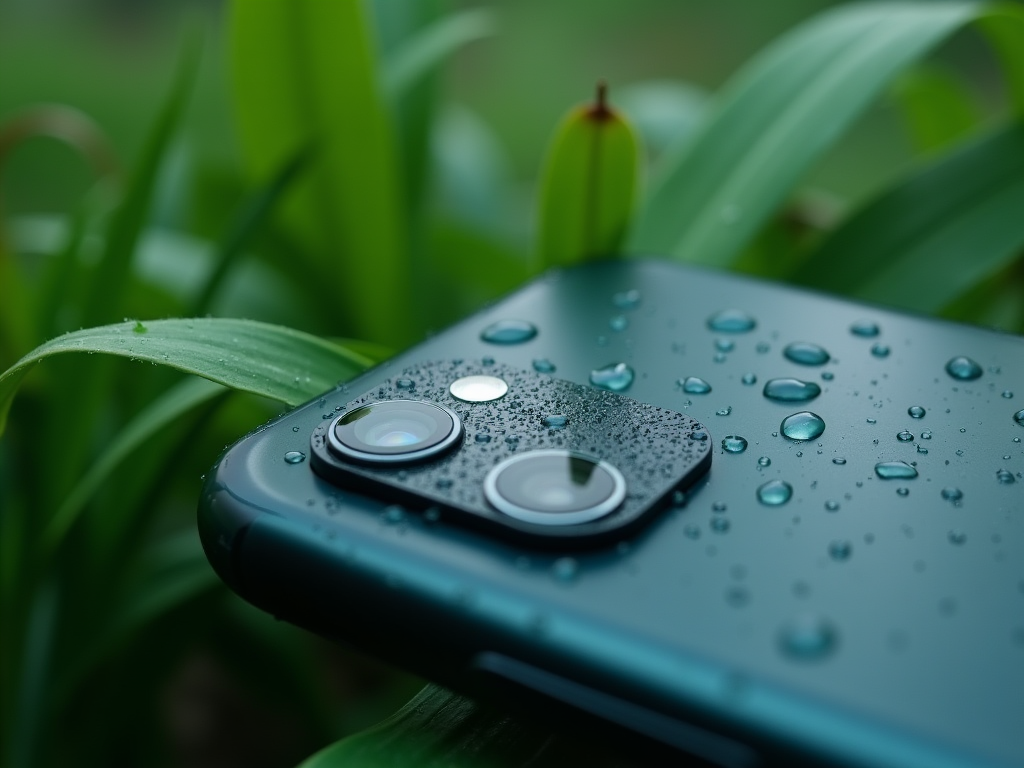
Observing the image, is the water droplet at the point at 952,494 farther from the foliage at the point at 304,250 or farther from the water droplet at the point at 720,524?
the foliage at the point at 304,250

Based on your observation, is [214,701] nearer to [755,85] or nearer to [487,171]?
[487,171]

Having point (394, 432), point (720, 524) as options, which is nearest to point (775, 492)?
point (720, 524)

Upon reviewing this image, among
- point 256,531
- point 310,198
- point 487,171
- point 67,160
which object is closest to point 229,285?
point 310,198

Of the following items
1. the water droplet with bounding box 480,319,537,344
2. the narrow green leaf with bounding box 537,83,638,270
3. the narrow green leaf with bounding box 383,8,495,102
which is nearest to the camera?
the water droplet with bounding box 480,319,537,344

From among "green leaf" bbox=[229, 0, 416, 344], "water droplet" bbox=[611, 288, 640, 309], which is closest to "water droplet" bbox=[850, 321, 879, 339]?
"water droplet" bbox=[611, 288, 640, 309]

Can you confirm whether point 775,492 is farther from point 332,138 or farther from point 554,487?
point 332,138

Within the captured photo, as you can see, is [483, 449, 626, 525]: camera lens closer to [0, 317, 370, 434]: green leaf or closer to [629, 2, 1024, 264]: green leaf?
[0, 317, 370, 434]: green leaf

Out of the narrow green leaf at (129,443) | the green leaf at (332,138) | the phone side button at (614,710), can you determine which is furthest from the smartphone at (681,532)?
the green leaf at (332,138)
